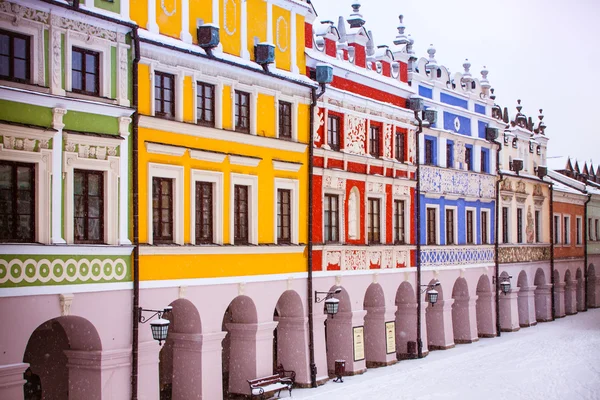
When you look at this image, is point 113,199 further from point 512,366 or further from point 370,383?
point 512,366

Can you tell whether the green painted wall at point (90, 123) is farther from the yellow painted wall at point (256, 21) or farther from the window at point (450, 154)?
the window at point (450, 154)

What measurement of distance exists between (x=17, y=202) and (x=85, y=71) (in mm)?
3270

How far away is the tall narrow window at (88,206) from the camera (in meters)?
20.0

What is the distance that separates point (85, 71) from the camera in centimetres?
2014

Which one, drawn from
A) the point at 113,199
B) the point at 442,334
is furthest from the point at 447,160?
the point at 113,199

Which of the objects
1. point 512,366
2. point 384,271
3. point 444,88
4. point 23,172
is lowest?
point 512,366

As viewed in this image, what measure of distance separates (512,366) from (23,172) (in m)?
19.2

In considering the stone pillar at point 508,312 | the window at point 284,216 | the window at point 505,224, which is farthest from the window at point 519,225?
the window at point 284,216

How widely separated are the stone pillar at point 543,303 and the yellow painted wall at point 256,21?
27009 millimetres

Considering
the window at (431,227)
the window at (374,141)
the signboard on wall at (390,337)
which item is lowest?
the signboard on wall at (390,337)

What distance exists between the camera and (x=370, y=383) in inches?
1117

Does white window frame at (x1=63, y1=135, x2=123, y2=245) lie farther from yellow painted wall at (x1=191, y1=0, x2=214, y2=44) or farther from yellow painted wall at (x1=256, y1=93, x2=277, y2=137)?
yellow painted wall at (x1=256, y1=93, x2=277, y2=137)

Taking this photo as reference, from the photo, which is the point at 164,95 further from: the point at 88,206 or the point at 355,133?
the point at 355,133

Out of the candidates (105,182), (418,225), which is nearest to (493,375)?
(418,225)
